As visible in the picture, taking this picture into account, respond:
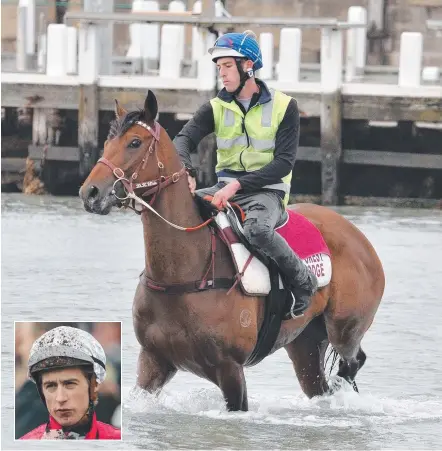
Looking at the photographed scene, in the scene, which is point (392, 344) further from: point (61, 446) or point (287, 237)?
point (61, 446)

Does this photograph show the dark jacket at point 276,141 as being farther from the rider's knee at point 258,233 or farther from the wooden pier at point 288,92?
the wooden pier at point 288,92

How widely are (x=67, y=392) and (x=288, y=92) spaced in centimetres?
1765

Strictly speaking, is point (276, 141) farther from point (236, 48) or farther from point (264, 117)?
point (236, 48)

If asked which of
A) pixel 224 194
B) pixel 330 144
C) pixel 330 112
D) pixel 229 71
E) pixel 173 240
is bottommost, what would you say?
pixel 330 144

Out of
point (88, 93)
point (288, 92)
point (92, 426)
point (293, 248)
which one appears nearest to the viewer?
point (92, 426)

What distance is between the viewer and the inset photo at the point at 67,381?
745cm

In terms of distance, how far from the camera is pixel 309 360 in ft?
35.3

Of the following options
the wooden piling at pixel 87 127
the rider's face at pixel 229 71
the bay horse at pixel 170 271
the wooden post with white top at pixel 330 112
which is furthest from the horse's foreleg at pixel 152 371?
the wooden piling at pixel 87 127

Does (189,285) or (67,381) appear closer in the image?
(67,381)

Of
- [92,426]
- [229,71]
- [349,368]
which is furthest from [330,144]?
[92,426]

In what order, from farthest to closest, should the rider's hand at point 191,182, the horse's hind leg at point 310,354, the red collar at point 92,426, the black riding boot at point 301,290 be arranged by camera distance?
1. the horse's hind leg at point 310,354
2. the black riding boot at point 301,290
3. the rider's hand at point 191,182
4. the red collar at point 92,426

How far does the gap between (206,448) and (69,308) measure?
5.43 meters

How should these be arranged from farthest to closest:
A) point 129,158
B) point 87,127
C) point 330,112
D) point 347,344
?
point 87,127
point 330,112
point 347,344
point 129,158

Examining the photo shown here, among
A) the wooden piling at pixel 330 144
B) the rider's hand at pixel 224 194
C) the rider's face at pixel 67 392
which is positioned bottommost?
the wooden piling at pixel 330 144
